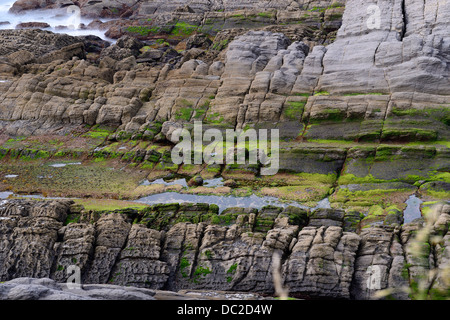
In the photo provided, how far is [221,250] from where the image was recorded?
2670cm

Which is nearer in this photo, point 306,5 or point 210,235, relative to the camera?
point 210,235

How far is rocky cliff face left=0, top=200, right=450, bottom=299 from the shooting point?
78.9ft

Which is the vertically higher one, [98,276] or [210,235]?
[210,235]

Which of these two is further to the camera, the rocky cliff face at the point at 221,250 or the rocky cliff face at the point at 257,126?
the rocky cliff face at the point at 257,126

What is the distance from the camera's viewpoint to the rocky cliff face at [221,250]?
2405 cm

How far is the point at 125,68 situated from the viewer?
57.9 meters

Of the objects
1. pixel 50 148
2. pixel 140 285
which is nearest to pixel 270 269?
pixel 140 285

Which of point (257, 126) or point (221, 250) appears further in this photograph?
point (257, 126)

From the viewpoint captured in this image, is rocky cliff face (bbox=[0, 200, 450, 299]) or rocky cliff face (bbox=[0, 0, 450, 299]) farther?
rocky cliff face (bbox=[0, 0, 450, 299])

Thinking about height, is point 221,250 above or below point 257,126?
below
